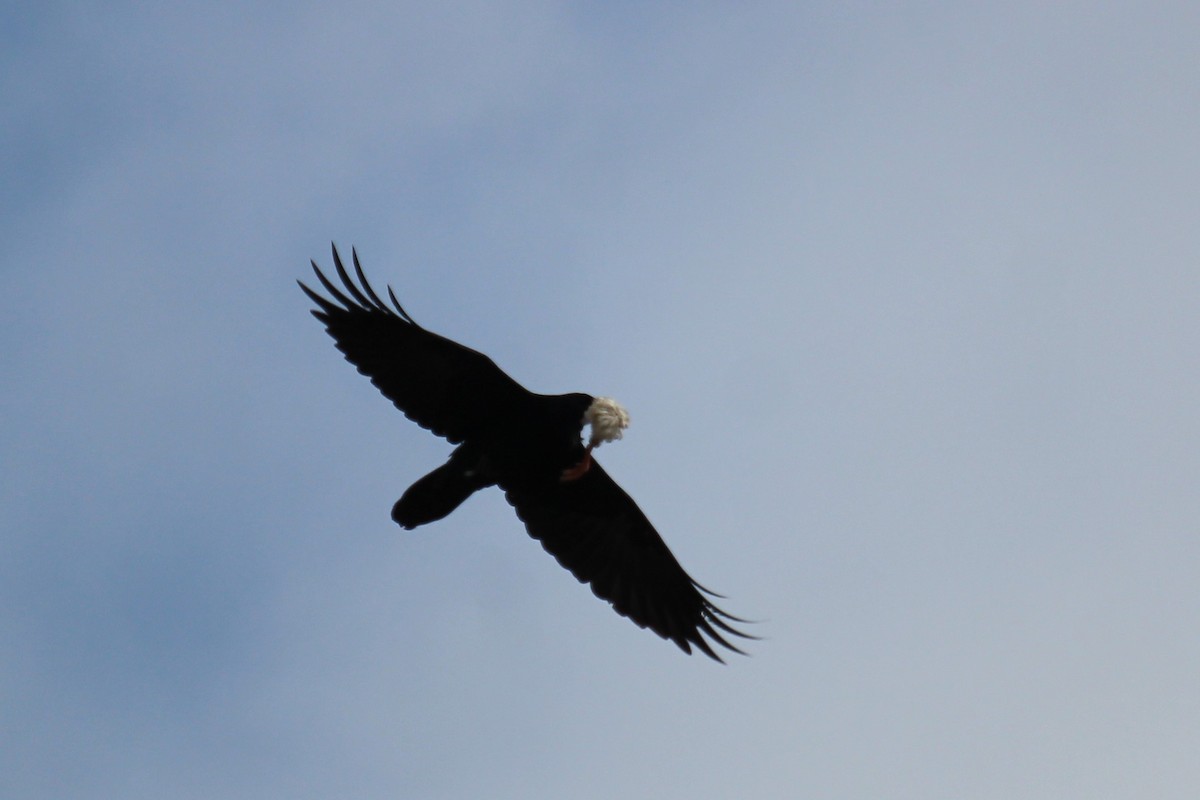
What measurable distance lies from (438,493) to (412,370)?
117 cm

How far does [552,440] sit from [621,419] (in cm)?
72

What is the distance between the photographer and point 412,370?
13.0 metres

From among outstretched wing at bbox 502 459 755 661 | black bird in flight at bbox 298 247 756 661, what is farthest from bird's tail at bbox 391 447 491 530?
outstretched wing at bbox 502 459 755 661

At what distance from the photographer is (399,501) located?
41.8 feet

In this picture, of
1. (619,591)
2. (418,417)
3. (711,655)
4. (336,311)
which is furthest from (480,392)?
(711,655)

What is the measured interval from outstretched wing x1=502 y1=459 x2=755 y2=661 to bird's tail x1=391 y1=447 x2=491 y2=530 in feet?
3.74

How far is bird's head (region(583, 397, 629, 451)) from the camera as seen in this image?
12.9 metres

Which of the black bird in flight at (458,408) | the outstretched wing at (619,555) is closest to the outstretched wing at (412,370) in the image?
the black bird in flight at (458,408)

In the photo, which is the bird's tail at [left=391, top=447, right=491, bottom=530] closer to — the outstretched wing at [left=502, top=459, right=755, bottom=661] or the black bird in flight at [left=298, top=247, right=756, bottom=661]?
the black bird in flight at [left=298, top=247, right=756, bottom=661]

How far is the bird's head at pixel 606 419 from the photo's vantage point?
42.4 ft

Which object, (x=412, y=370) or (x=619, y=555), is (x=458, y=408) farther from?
(x=619, y=555)

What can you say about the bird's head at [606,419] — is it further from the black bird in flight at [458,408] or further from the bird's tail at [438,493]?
the bird's tail at [438,493]

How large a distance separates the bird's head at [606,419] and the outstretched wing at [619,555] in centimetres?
114

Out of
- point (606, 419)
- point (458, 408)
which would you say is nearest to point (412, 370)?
point (458, 408)
